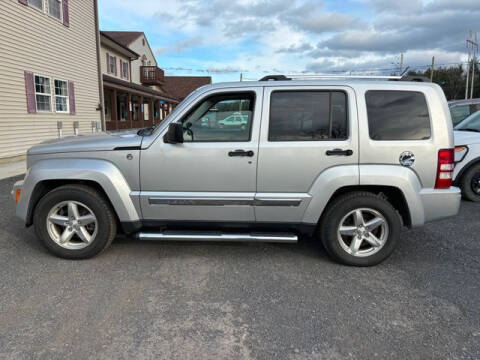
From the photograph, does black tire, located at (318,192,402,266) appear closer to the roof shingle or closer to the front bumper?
the front bumper

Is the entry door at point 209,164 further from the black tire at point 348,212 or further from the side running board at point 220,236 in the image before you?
the black tire at point 348,212

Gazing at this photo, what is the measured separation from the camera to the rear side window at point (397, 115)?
141 inches

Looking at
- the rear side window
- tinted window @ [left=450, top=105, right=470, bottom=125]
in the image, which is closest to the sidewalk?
the rear side window

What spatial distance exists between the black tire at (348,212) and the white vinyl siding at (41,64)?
10.4m

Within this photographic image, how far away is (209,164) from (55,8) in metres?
12.8

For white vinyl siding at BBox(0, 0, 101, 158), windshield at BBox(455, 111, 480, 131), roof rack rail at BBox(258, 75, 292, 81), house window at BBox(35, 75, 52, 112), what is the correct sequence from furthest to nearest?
house window at BBox(35, 75, 52, 112), white vinyl siding at BBox(0, 0, 101, 158), windshield at BBox(455, 111, 480, 131), roof rack rail at BBox(258, 75, 292, 81)

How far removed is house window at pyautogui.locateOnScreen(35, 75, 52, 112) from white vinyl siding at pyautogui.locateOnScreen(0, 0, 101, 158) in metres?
0.17

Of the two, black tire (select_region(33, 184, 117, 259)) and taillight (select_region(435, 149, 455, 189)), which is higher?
taillight (select_region(435, 149, 455, 189))

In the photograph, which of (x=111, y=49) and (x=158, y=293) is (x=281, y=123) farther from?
(x=111, y=49)

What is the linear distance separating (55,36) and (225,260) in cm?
1251

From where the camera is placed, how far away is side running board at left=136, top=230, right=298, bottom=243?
370 centimetres

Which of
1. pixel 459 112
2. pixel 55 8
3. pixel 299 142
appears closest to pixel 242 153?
pixel 299 142

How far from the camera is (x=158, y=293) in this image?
3.22 m

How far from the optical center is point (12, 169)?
9586 millimetres
